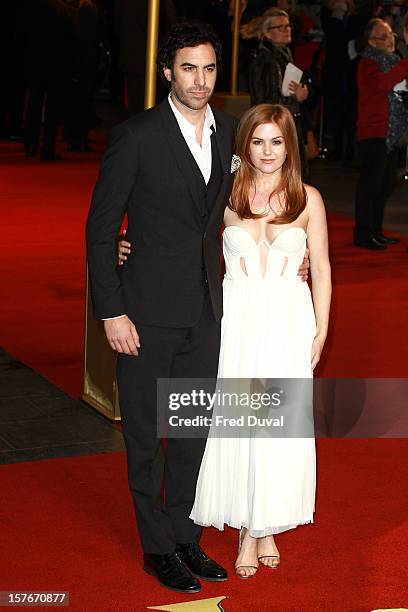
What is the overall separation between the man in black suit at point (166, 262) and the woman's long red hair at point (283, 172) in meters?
0.06

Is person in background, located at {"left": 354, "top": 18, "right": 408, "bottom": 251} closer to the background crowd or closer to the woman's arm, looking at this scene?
the background crowd

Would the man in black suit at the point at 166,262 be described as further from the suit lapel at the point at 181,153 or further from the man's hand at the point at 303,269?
the man's hand at the point at 303,269

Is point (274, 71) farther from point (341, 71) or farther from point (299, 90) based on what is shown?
point (341, 71)

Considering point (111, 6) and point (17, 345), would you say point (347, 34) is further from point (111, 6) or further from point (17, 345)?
point (17, 345)

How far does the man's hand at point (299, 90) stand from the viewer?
8.73m

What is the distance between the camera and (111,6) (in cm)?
1930

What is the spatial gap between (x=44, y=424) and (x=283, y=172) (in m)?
2.20

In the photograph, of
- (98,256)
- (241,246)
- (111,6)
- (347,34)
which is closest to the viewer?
(98,256)

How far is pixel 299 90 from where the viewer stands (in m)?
8.76

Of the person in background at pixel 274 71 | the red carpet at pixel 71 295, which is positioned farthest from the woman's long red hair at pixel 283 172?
the person in background at pixel 274 71

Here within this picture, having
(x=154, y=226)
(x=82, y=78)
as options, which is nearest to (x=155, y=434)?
(x=154, y=226)

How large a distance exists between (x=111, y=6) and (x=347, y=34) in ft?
17.2

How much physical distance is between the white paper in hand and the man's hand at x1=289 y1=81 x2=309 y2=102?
26 mm

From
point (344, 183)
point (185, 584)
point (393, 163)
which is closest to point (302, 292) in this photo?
point (185, 584)
